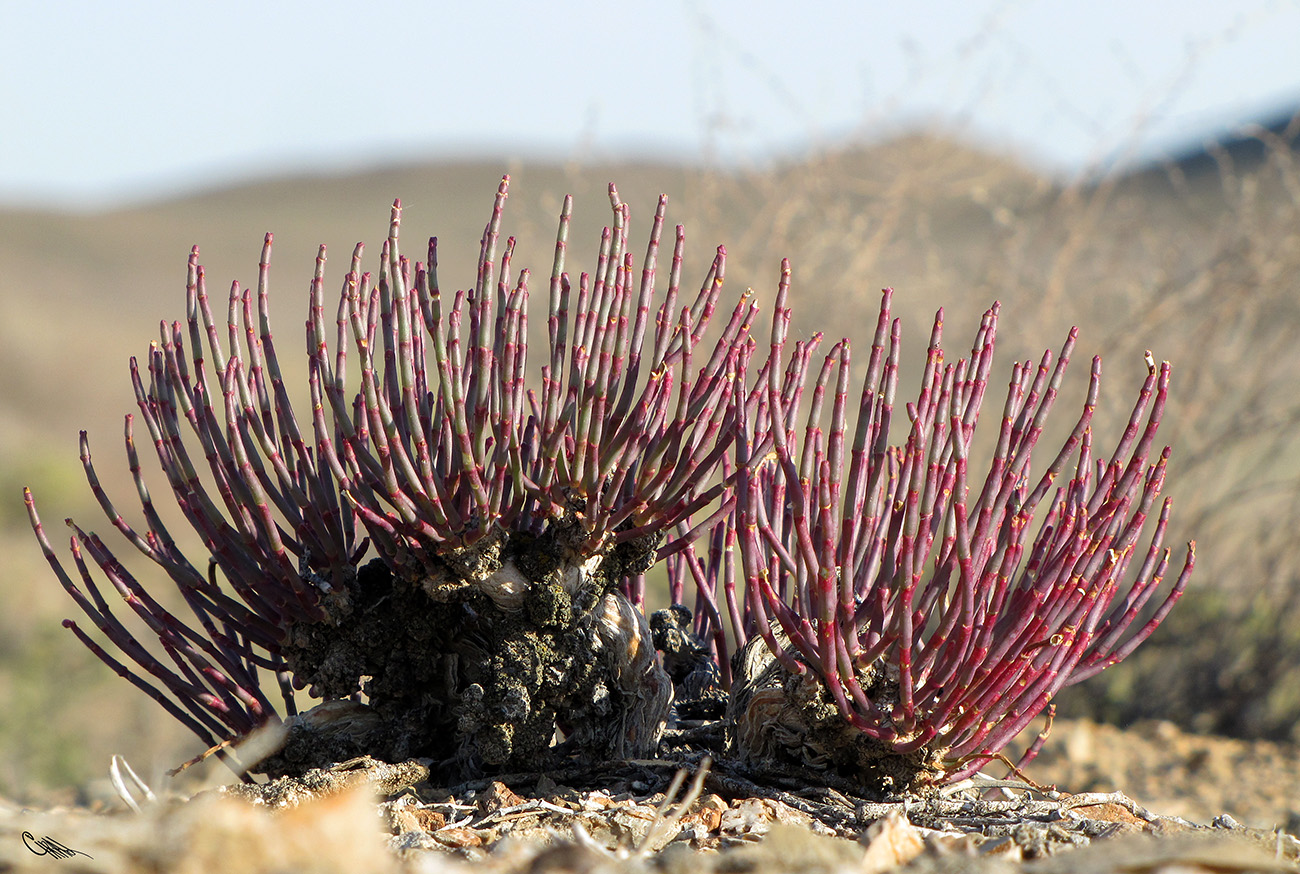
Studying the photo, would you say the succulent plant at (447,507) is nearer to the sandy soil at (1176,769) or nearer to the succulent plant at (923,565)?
the succulent plant at (923,565)

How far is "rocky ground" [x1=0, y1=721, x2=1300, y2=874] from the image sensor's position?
1505mm

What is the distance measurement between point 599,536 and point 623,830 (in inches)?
24.5

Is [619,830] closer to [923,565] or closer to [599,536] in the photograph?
[599,536]

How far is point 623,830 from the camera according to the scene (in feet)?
7.75

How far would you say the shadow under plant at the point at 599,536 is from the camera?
2354 mm

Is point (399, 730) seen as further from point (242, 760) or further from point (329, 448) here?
point (329, 448)

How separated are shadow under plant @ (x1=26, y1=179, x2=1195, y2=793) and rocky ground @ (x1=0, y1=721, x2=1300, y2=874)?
0.12 metres

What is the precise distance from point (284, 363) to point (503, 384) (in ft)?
73.1

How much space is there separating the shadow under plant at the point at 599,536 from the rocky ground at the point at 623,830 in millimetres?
117
